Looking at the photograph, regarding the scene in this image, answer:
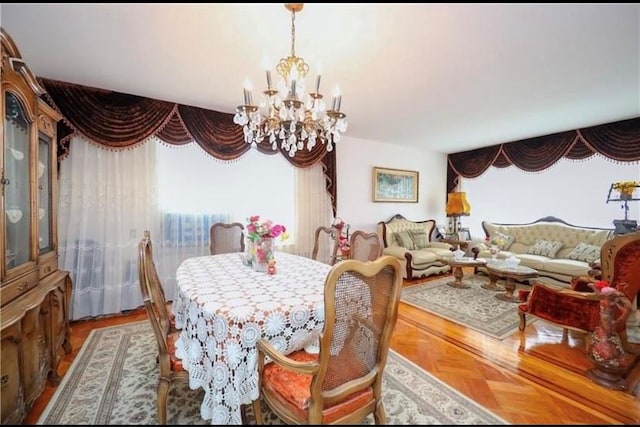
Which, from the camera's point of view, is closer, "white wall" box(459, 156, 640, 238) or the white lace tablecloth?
the white lace tablecloth

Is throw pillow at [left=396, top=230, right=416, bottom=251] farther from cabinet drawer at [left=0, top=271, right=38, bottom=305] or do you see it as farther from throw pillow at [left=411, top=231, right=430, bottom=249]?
cabinet drawer at [left=0, top=271, right=38, bottom=305]

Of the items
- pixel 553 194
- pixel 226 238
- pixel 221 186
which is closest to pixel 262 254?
pixel 226 238

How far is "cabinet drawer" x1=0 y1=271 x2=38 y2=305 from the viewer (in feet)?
4.70

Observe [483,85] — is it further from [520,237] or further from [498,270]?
[520,237]

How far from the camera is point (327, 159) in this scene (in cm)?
430

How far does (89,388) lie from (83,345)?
2.53ft

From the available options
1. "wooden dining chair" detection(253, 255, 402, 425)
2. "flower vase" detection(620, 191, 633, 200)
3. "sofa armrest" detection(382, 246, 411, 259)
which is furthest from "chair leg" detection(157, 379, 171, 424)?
"flower vase" detection(620, 191, 633, 200)

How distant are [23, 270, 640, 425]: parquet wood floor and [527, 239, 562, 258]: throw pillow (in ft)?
6.43

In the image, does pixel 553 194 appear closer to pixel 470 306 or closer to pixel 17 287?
pixel 470 306

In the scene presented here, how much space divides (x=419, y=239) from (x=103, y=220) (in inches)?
181

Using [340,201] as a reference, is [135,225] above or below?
below

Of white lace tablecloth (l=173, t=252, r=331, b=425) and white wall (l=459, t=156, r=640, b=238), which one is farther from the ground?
white wall (l=459, t=156, r=640, b=238)

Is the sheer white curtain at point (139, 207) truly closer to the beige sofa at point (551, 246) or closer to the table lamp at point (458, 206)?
the table lamp at point (458, 206)

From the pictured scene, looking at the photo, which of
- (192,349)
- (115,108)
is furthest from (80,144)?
(192,349)
